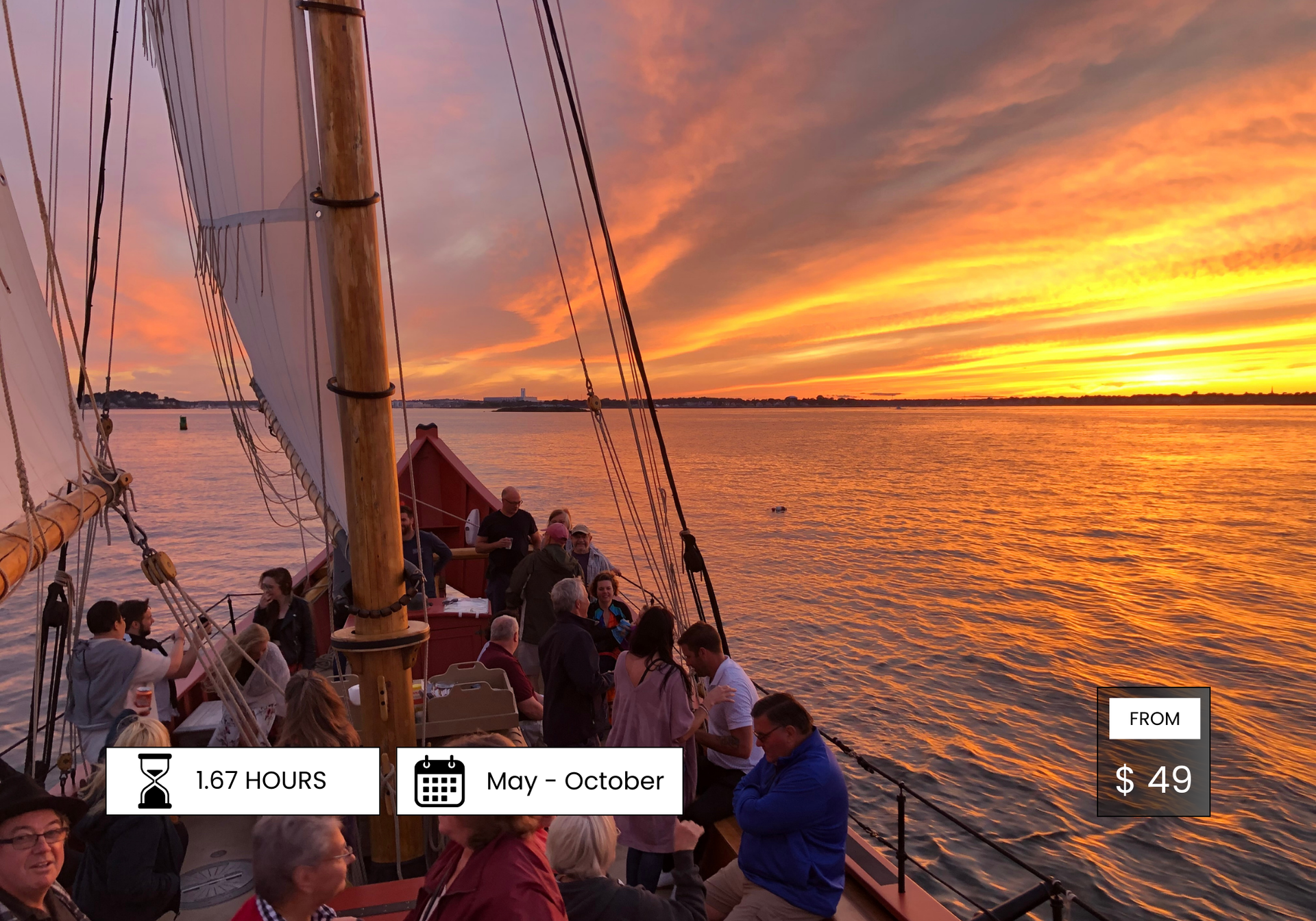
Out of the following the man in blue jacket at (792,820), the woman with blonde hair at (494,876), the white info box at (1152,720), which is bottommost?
the white info box at (1152,720)

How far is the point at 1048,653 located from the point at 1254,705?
11.9 feet

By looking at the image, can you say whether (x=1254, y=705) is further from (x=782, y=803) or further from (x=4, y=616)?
(x=4, y=616)

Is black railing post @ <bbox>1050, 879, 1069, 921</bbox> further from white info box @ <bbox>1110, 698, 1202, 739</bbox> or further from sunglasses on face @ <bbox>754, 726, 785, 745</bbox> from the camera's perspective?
white info box @ <bbox>1110, 698, 1202, 739</bbox>

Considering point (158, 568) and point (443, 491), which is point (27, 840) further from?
point (443, 491)

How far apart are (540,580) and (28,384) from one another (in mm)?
4142

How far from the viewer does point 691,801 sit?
414cm

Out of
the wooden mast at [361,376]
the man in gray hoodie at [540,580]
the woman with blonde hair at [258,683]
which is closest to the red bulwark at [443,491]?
the man in gray hoodie at [540,580]

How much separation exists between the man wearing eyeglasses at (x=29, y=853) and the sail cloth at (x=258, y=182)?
167 centimetres

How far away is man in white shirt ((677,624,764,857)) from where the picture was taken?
3877mm

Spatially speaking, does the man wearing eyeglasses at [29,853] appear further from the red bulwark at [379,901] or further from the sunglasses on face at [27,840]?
the red bulwark at [379,901]

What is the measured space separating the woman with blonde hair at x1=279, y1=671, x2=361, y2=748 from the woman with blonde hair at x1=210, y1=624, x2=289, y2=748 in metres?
1.41

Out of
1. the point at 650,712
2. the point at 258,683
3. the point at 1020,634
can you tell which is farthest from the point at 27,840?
the point at 1020,634

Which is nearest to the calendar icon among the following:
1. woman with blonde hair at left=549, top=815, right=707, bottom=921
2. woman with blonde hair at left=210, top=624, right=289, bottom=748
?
woman with blonde hair at left=549, top=815, right=707, bottom=921

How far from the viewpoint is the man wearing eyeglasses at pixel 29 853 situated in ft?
6.70
